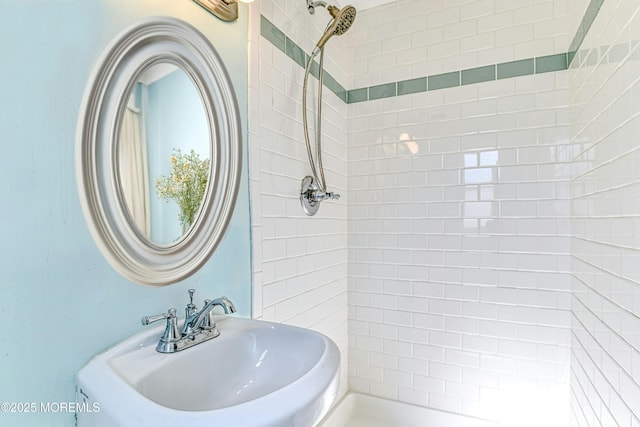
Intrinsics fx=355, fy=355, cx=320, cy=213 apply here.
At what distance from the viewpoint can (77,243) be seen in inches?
28.2

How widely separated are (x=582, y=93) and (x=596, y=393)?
3.67ft

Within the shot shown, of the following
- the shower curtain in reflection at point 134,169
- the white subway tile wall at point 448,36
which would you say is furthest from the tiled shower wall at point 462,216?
the shower curtain in reflection at point 134,169

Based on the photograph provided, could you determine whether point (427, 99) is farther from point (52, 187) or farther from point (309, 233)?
point (52, 187)

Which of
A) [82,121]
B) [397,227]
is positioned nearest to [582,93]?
[397,227]

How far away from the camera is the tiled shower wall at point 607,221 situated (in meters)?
0.92

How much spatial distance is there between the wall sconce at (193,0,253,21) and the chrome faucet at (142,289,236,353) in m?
0.82

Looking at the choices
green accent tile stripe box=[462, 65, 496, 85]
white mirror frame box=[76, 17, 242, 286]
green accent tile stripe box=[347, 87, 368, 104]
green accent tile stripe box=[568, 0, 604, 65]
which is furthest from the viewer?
green accent tile stripe box=[347, 87, 368, 104]

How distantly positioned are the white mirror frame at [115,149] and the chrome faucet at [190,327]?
0.09 metres

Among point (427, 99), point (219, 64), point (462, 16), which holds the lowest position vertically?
point (219, 64)

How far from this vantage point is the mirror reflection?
845 millimetres

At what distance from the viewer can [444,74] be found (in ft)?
6.11

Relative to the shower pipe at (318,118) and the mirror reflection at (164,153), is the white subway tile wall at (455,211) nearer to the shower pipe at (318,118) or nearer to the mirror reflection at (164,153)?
the shower pipe at (318,118)

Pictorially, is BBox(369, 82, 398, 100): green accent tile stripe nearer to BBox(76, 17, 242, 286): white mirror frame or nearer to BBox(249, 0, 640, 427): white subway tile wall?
BBox(249, 0, 640, 427): white subway tile wall

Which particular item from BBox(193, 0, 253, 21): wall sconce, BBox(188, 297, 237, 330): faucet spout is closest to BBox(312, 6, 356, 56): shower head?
BBox(193, 0, 253, 21): wall sconce
